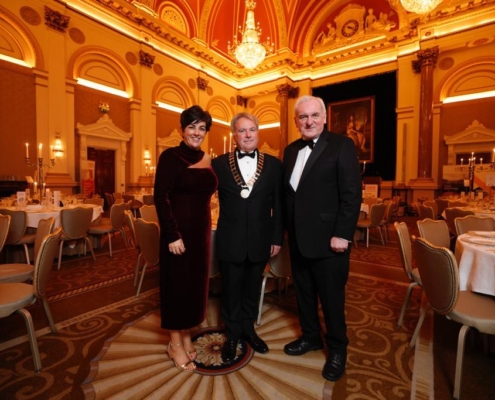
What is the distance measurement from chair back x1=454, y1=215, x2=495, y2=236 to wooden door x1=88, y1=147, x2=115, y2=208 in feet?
32.6

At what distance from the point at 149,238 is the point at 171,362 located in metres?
1.19

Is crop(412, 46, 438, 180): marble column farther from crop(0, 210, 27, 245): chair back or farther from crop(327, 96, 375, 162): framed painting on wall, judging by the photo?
crop(0, 210, 27, 245): chair back

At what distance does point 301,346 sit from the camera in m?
2.02

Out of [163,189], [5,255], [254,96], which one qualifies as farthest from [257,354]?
[254,96]

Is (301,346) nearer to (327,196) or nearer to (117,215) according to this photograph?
(327,196)

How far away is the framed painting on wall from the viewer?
38.7 ft

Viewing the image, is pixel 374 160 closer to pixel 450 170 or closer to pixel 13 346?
pixel 450 170

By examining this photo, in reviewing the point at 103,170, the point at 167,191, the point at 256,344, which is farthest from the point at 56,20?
the point at 256,344

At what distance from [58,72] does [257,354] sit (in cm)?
943

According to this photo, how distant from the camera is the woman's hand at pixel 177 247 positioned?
166 cm

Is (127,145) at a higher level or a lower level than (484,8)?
lower

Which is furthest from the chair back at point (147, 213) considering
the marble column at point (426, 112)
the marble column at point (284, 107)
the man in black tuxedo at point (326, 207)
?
the marble column at point (284, 107)

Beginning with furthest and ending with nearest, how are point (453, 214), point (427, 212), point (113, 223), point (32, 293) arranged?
point (427, 212) → point (113, 223) → point (453, 214) → point (32, 293)

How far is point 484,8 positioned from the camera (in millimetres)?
8969
